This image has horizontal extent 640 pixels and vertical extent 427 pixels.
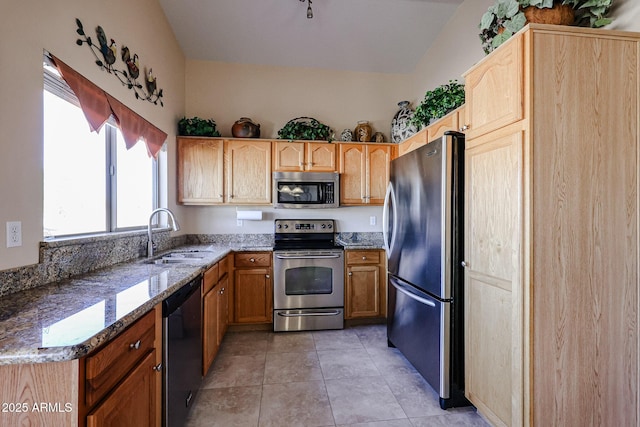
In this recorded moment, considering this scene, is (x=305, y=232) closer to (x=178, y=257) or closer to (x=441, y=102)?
(x=178, y=257)

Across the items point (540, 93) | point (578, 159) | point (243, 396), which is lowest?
point (243, 396)

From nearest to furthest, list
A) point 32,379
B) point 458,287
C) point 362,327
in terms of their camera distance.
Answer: point 32,379, point 458,287, point 362,327

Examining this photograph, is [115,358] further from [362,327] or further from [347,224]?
[347,224]

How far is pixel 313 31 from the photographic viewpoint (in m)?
3.11

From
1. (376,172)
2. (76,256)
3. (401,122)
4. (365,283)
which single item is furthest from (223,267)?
(401,122)

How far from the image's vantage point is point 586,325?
4.44 feet

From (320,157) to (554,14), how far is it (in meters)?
2.30

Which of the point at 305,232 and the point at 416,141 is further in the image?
the point at 305,232

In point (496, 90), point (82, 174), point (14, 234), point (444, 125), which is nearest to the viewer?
point (14, 234)

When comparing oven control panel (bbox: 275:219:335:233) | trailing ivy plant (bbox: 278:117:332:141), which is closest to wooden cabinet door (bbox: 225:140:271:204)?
trailing ivy plant (bbox: 278:117:332:141)

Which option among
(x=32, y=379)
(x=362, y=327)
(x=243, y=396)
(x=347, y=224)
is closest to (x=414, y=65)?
(x=347, y=224)

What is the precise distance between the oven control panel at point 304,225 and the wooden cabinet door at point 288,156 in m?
0.66

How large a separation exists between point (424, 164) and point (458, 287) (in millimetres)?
860

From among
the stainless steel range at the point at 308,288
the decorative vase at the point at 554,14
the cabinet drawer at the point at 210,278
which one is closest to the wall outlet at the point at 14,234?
the cabinet drawer at the point at 210,278
